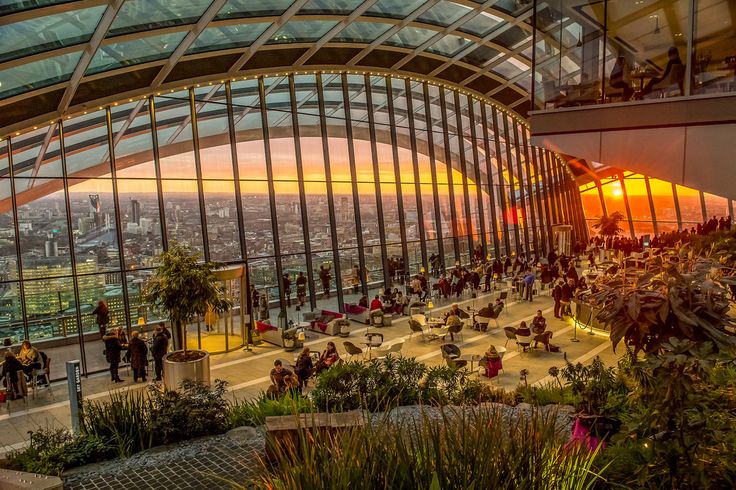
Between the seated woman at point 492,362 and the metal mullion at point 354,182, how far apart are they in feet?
31.7

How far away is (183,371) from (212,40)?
31.5 feet

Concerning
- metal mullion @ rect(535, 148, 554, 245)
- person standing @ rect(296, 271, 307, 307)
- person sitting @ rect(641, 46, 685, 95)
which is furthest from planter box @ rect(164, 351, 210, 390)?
metal mullion @ rect(535, 148, 554, 245)

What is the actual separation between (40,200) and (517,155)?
25.1 metres

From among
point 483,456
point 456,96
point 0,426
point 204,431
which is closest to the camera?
point 483,456

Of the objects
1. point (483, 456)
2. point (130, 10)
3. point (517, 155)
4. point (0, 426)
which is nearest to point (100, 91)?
point (130, 10)

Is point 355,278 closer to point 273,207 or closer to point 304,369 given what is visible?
point 273,207

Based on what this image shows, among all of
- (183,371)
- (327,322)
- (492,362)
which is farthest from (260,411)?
(327,322)

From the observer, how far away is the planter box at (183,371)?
37.0 ft

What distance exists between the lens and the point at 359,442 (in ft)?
11.8

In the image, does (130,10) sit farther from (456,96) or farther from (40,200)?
(456,96)

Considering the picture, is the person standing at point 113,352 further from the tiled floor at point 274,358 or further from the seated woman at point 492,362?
the seated woman at point 492,362

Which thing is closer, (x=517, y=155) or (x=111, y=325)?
(x=111, y=325)

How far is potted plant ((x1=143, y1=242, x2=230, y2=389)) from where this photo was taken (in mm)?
11352

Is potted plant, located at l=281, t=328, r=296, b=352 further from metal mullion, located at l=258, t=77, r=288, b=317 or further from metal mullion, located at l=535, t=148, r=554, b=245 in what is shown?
metal mullion, located at l=535, t=148, r=554, b=245
